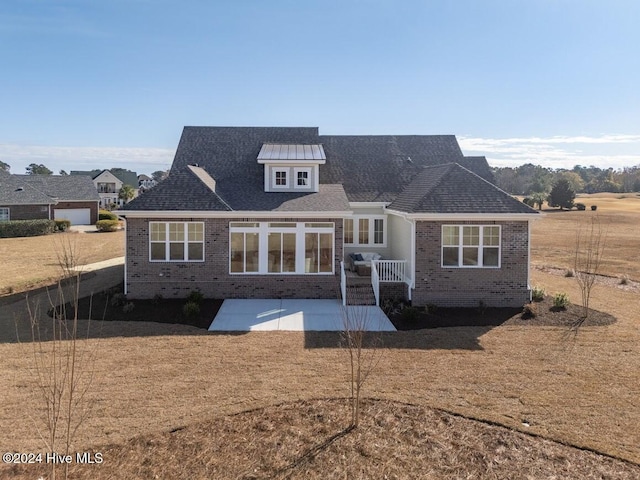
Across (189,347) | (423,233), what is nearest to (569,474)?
(189,347)

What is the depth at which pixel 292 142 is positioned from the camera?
24.1 m

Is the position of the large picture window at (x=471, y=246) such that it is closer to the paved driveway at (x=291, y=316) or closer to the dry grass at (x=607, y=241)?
the paved driveway at (x=291, y=316)

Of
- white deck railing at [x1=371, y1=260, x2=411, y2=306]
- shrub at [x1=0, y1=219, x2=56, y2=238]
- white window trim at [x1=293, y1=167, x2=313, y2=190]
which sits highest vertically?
white window trim at [x1=293, y1=167, x2=313, y2=190]

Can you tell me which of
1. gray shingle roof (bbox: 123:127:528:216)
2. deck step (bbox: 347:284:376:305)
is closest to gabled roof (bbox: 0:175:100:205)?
gray shingle roof (bbox: 123:127:528:216)

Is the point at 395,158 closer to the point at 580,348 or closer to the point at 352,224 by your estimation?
the point at 352,224

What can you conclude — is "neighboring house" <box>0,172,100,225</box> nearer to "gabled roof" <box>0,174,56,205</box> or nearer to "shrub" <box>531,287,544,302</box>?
"gabled roof" <box>0,174,56,205</box>

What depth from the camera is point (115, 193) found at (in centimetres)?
8300

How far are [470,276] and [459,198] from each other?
9.82ft

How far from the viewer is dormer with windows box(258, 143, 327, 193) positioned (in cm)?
1969

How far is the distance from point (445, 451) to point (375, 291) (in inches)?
396

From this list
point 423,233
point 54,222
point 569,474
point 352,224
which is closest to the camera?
point 569,474

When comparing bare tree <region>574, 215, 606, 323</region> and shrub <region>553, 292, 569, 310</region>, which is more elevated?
bare tree <region>574, 215, 606, 323</region>

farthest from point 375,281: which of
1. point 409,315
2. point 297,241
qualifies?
point 297,241

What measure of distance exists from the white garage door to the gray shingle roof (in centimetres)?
3272
